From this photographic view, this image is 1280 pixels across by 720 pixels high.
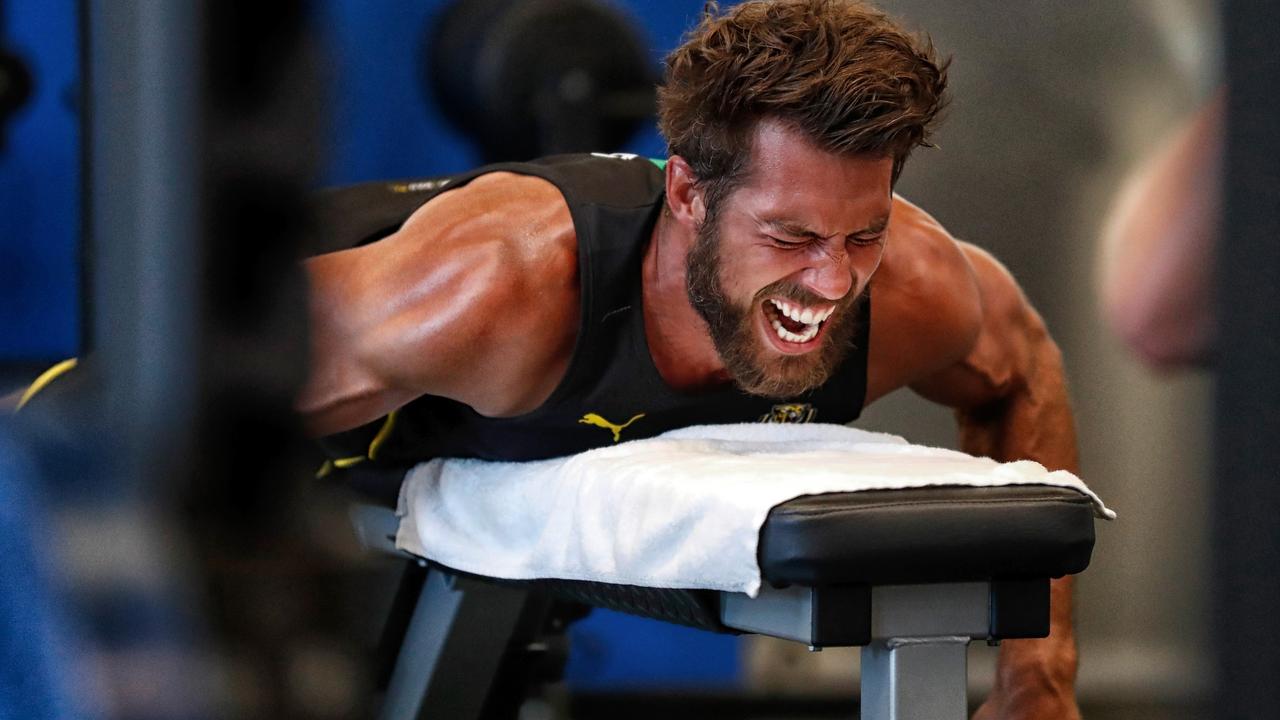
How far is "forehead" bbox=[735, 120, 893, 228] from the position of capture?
1.35 metres

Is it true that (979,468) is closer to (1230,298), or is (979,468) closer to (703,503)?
(703,503)

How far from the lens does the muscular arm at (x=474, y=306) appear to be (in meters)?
1.38

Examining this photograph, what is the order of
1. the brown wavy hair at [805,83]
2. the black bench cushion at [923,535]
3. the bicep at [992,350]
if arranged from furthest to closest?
the bicep at [992,350], the brown wavy hair at [805,83], the black bench cushion at [923,535]

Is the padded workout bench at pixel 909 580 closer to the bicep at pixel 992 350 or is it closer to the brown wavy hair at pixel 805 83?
the brown wavy hair at pixel 805 83

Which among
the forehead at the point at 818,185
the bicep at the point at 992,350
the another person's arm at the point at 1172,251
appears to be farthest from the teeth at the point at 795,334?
the another person's arm at the point at 1172,251

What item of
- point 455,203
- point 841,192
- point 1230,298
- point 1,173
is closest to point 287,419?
point 1230,298

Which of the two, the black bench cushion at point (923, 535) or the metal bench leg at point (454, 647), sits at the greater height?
the black bench cushion at point (923, 535)

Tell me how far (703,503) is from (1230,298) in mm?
835

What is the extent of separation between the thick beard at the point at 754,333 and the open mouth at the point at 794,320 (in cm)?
1

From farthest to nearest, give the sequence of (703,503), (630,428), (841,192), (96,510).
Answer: (630,428), (841,192), (703,503), (96,510)

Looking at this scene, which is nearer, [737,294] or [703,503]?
[703,503]

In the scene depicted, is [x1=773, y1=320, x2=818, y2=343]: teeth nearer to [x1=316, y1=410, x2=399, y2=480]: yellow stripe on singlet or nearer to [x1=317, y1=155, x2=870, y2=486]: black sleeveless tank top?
[x1=317, y1=155, x2=870, y2=486]: black sleeveless tank top

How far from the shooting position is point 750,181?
1.41m

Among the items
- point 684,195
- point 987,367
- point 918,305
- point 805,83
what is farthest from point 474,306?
point 987,367
